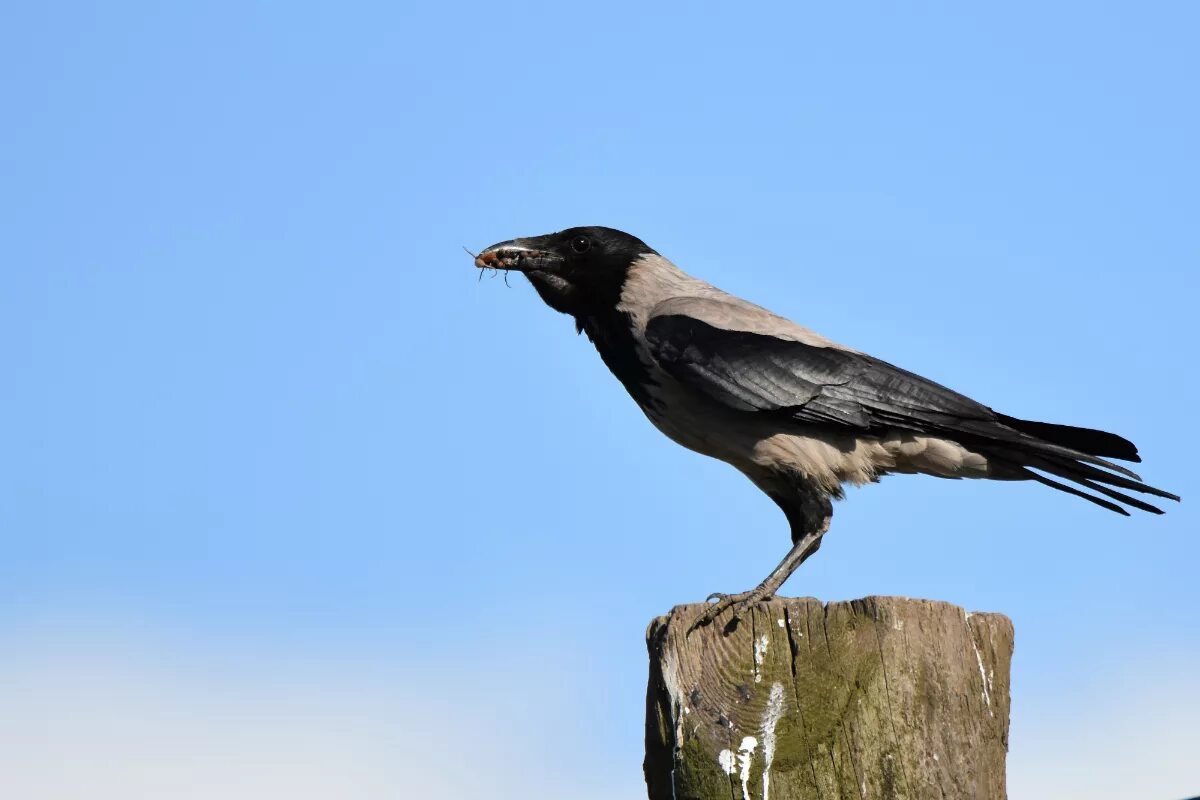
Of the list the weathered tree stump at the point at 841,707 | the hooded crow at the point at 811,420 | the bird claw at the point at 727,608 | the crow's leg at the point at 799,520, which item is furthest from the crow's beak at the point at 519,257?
the weathered tree stump at the point at 841,707

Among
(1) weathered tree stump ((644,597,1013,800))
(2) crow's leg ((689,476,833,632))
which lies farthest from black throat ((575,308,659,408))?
(1) weathered tree stump ((644,597,1013,800))

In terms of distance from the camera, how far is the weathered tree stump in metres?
4.02

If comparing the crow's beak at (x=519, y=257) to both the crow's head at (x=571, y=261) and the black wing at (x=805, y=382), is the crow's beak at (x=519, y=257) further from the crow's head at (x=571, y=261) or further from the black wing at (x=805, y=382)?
the black wing at (x=805, y=382)

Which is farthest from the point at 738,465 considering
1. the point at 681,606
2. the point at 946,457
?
the point at 681,606

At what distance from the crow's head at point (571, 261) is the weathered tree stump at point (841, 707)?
3.29m

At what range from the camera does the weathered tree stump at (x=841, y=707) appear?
4020 millimetres

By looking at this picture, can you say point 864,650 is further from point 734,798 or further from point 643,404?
point 643,404

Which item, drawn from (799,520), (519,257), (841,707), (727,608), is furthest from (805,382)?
(841,707)

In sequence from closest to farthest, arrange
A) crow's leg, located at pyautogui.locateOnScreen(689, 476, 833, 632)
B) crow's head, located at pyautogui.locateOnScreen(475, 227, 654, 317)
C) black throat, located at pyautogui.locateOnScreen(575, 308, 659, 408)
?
1. crow's leg, located at pyautogui.locateOnScreen(689, 476, 833, 632)
2. black throat, located at pyautogui.locateOnScreen(575, 308, 659, 408)
3. crow's head, located at pyautogui.locateOnScreen(475, 227, 654, 317)

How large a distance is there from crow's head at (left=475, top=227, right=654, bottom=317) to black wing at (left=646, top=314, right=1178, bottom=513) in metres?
0.77

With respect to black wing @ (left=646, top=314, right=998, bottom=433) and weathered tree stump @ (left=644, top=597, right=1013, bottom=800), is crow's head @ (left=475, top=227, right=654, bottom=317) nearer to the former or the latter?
black wing @ (left=646, top=314, right=998, bottom=433)

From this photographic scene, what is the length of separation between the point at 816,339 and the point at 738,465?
0.78 meters

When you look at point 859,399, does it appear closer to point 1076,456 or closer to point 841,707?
point 1076,456

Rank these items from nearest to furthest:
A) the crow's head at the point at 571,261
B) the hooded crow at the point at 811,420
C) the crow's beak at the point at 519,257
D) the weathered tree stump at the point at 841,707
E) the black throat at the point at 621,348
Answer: the weathered tree stump at the point at 841,707 → the hooded crow at the point at 811,420 → the black throat at the point at 621,348 → the crow's head at the point at 571,261 → the crow's beak at the point at 519,257
